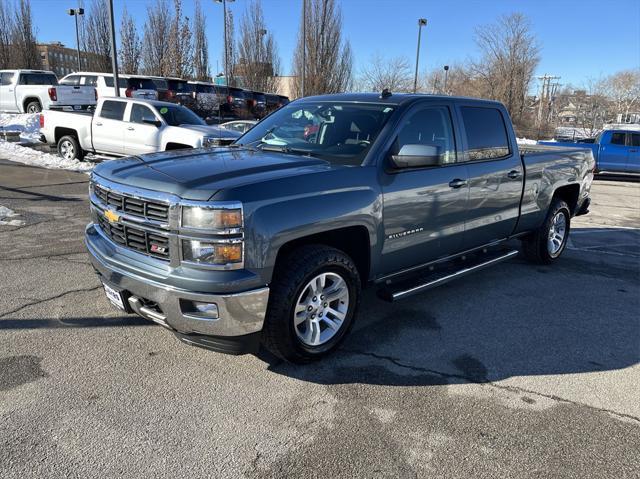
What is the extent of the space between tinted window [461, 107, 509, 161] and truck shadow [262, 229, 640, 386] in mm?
1451

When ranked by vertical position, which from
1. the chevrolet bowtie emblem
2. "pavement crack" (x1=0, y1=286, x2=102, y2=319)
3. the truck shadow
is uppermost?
the chevrolet bowtie emblem

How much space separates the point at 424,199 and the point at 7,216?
6.24 metres

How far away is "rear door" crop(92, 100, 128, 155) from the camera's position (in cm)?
1232

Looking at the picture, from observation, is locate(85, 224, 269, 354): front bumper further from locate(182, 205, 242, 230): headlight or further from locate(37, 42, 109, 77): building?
locate(37, 42, 109, 77): building

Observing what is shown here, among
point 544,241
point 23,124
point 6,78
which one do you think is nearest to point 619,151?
point 544,241

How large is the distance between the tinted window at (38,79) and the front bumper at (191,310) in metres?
19.5

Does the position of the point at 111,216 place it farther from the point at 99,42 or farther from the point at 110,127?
the point at 99,42

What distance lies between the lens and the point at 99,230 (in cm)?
394

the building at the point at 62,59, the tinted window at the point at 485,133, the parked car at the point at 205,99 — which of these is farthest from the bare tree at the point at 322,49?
the tinted window at the point at 485,133

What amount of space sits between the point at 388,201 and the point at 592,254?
190 inches

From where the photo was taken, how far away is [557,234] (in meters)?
6.75

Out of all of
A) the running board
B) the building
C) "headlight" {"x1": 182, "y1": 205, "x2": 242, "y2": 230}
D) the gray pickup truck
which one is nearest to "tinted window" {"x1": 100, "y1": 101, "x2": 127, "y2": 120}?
the gray pickup truck

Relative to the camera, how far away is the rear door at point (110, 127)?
1232cm

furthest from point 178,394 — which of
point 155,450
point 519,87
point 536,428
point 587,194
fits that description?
point 519,87
